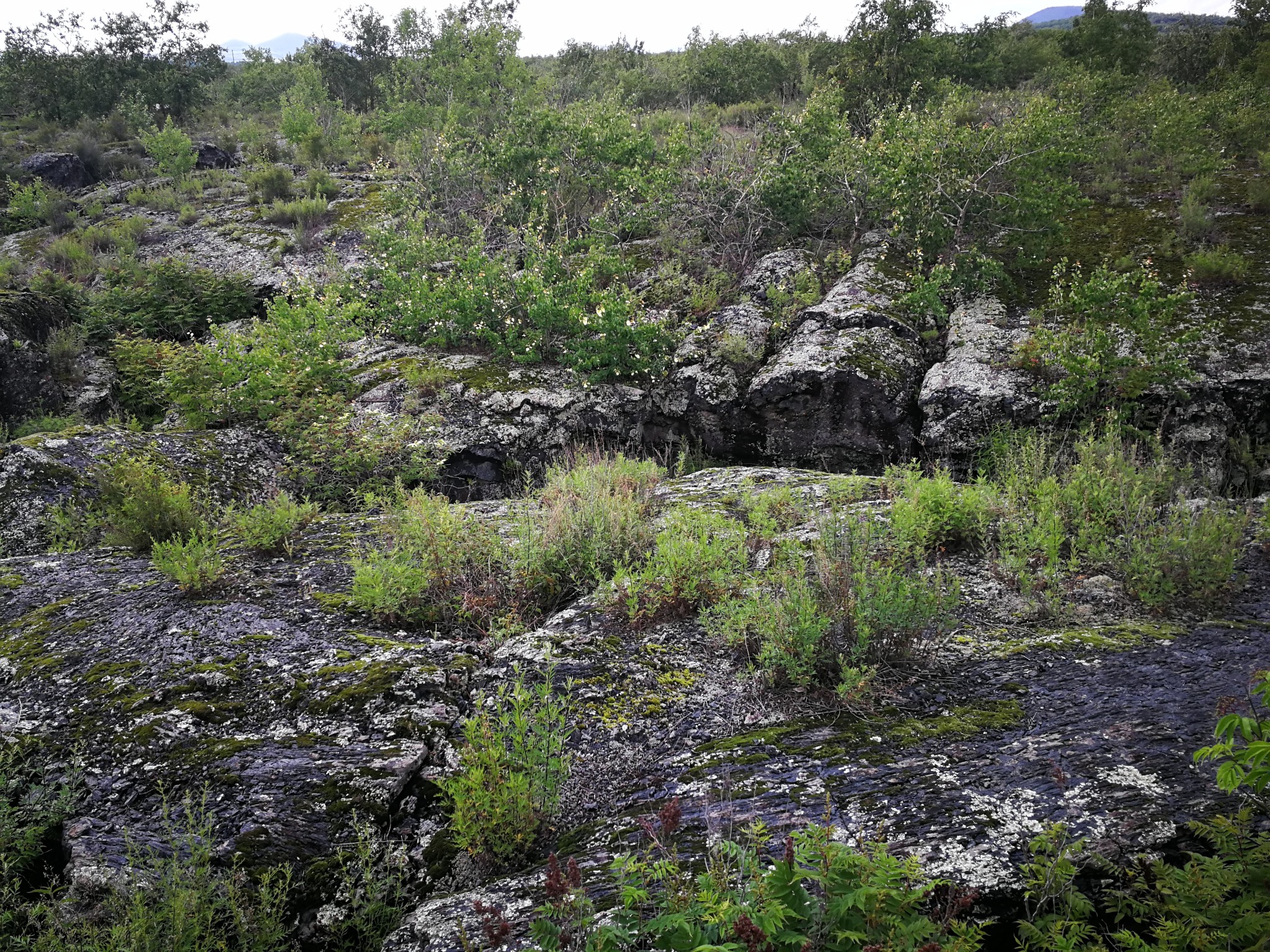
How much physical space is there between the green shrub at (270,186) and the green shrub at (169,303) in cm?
468

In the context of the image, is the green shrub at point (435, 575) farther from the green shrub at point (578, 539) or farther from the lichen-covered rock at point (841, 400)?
the lichen-covered rock at point (841, 400)

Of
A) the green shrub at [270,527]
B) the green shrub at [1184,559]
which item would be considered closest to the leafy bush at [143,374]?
the green shrub at [270,527]

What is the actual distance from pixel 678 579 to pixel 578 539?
3.36 ft

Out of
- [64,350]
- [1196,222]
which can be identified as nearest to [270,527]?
[64,350]

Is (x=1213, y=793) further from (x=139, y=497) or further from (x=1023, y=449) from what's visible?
(x=139, y=497)

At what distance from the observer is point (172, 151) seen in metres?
17.0

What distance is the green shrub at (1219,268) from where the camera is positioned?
8.25 metres

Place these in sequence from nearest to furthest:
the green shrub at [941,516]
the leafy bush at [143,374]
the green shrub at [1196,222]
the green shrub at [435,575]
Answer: the green shrub at [435,575] < the green shrub at [941,516] < the leafy bush at [143,374] < the green shrub at [1196,222]

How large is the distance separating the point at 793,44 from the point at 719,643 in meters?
23.9

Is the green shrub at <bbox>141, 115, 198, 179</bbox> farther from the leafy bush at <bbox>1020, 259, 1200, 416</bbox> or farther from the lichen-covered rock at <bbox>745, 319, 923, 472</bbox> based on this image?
the leafy bush at <bbox>1020, 259, 1200, 416</bbox>

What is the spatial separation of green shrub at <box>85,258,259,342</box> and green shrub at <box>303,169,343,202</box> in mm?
4598

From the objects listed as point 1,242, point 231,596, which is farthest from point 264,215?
point 231,596

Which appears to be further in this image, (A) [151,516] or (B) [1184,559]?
(A) [151,516]

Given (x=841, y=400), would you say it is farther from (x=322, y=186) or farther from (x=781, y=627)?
(x=322, y=186)
